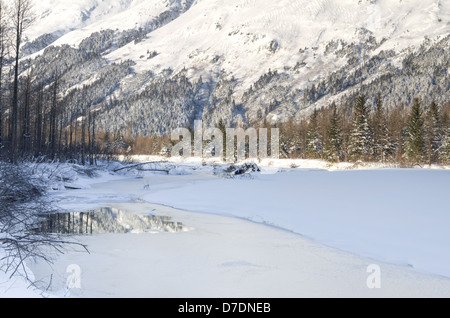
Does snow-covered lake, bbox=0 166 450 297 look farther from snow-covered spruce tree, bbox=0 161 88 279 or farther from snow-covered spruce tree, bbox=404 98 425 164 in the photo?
snow-covered spruce tree, bbox=404 98 425 164

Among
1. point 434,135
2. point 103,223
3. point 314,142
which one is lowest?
point 103,223

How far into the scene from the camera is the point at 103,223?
9203mm

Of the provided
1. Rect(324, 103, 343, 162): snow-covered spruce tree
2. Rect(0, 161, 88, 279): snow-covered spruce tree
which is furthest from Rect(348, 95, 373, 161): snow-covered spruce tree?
Rect(0, 161, 88, 279): snow-covered spruce tree

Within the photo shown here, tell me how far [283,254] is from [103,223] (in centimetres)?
569

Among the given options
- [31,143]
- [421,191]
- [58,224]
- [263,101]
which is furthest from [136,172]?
[263,101]

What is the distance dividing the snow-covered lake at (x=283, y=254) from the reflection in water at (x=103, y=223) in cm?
51

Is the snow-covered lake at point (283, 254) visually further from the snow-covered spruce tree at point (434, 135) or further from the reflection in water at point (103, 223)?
the snow-covered spruce tree at point (434, 135)

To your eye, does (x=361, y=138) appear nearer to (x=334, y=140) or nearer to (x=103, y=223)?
(x=334, y=140)

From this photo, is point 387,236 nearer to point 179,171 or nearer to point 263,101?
point 179,171

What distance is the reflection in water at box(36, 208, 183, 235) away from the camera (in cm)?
816

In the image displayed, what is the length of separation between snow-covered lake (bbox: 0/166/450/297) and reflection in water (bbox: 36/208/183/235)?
20.0 inches

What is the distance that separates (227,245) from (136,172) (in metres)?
28.1

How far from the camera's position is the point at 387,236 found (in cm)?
659

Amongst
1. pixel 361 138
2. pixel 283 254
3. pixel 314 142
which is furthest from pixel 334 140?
pixel 283 254
